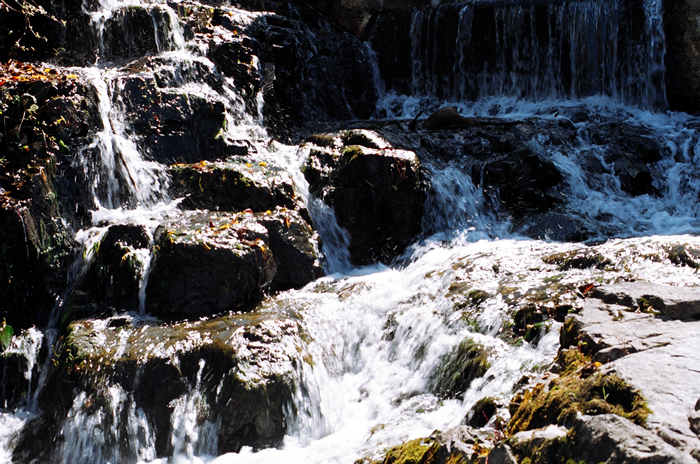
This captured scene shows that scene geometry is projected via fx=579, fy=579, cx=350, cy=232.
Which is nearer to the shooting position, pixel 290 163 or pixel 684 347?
pixel 684 347

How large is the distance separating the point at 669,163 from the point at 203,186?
23.3 ft

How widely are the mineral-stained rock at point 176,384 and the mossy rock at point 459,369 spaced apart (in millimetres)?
1279

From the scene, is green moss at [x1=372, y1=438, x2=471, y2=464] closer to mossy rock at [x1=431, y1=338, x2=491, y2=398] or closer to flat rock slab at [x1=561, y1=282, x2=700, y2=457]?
flat rock slab at [x1=561, y1=282, x2=700, y2=457]

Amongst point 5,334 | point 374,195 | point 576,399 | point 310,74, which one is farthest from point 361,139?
point 576,399

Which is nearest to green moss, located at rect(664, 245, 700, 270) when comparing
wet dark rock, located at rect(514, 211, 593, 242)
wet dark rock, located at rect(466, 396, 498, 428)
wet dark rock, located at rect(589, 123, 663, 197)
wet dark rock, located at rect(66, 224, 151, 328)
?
wet dark rock, located at rect(514, 211, 593, 242)

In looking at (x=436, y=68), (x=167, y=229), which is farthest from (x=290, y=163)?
(x=436, y=68)

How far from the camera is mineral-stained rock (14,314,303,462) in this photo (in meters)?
4.76

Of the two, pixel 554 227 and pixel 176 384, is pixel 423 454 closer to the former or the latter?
pixel 176 384

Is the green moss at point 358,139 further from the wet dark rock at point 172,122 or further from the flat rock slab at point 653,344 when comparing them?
the flat rock slab at point 653,344

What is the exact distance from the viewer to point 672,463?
1931mm

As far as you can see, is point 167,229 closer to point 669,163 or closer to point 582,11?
point 669,163

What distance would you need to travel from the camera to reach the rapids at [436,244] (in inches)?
184

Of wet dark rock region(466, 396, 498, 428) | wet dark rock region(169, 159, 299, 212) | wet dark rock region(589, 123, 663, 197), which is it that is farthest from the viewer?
wet dark rock region(589, 123, 663, 197)

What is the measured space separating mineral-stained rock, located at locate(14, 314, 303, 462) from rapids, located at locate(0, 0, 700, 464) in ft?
0.18
